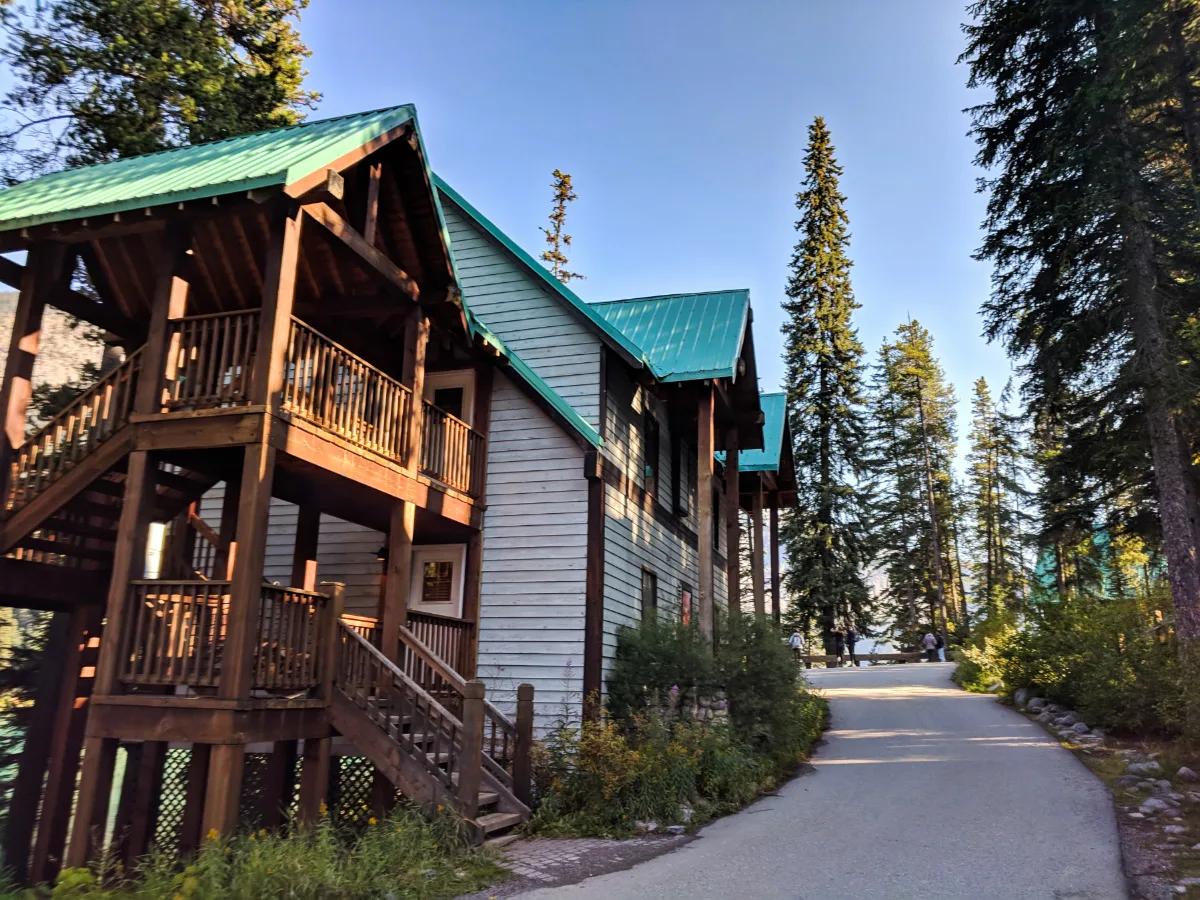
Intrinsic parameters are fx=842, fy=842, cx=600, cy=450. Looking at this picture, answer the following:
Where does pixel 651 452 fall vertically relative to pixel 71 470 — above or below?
above

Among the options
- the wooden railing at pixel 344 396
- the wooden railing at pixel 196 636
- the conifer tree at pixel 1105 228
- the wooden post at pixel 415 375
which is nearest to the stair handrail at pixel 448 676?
the wooden railing at pixel 196 636

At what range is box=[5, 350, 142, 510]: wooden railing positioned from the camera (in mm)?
9102

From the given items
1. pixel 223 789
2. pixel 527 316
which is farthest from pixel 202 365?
pixel 527 316

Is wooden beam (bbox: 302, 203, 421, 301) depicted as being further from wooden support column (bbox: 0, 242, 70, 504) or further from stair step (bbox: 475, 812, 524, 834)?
stair step (bbox: 475, 812, 524, 834)

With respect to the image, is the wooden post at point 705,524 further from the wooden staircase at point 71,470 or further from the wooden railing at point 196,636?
the wooden staircase at point 71,470

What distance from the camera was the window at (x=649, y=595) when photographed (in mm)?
15735

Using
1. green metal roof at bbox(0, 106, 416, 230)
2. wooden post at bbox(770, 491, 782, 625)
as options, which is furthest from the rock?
green metal roof at bbox(0, 106, 416, 230)

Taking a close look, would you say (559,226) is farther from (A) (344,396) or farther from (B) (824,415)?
(A) (344,396)

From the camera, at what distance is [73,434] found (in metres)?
9.15

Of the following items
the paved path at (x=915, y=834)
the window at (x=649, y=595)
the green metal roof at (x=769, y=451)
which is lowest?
the paved path at (x=915, y=834)

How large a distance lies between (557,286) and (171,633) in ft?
29.1

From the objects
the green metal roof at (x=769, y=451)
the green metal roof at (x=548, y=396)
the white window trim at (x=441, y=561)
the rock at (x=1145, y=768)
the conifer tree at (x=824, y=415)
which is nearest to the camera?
the rock at (x=1145, y=768)

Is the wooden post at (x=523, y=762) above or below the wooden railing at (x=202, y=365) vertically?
below

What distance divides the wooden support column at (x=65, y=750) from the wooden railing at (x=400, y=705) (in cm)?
409
